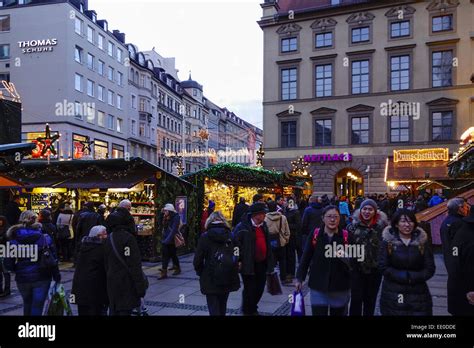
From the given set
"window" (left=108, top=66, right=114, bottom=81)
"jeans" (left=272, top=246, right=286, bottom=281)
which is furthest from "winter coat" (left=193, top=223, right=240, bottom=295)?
"window" (left=108, top=66, right=114, bottom=81)

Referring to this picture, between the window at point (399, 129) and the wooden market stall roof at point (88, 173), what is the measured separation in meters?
24.5

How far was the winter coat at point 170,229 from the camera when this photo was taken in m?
10.8

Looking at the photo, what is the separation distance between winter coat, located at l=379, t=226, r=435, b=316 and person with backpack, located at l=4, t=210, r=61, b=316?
410 cm

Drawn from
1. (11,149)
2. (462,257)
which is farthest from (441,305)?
(11,149)

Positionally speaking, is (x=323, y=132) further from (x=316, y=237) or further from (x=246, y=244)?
(x=316, y=237)

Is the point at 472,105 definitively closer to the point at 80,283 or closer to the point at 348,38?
the point at 348,38

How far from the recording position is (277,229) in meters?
9.32

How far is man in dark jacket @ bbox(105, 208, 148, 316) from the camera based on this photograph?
5.41 metres

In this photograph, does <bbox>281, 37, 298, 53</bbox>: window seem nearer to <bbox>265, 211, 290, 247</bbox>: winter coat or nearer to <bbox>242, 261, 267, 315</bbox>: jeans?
<bbox>265, 211, 290, 247</bbox>: winter coat

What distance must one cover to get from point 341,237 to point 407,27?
112ft

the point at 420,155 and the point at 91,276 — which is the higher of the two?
the point at 420,155

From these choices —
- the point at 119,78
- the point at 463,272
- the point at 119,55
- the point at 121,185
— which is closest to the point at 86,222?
the point at 121,185

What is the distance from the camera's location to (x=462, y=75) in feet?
109

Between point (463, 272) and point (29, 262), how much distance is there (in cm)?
530
